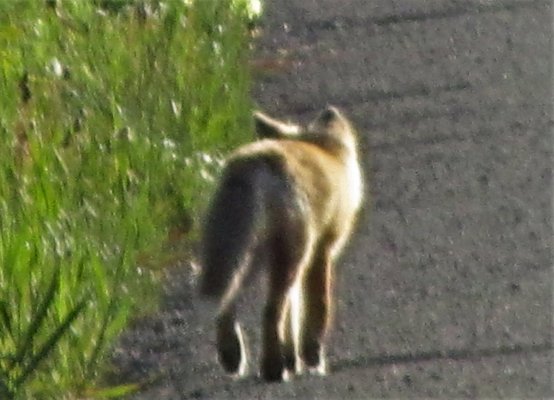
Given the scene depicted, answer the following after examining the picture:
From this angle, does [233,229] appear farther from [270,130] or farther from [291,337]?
[270,130]

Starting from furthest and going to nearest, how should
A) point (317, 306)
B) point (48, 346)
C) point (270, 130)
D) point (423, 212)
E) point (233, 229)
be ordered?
point (423, 212)
point (270, 130)
point (317, 306)
point (233, 229)
point (48, 346)

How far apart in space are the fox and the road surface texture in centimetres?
11

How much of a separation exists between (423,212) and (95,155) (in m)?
1.45

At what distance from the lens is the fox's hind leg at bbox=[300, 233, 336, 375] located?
5352mm

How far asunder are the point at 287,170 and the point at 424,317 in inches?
37.1

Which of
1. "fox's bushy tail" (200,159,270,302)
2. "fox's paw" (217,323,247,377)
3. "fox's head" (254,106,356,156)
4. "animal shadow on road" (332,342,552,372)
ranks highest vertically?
"fox's head" (254,106,356,156)

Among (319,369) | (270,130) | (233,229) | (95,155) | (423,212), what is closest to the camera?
(233,229)

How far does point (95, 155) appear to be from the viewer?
621 cm

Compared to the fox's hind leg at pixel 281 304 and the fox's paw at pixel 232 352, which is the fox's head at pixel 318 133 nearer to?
the fox's hind leg at pixel 281 304

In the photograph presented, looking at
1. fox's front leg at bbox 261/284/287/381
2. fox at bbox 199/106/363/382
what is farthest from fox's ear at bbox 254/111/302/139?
fox's front leg at bbox 261/284/287/381

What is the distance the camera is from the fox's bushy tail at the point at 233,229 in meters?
4.91

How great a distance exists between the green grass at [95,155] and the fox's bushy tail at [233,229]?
0.36 metres

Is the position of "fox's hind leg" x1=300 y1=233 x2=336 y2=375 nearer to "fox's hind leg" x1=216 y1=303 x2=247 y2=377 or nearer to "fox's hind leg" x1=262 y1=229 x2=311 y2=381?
"fox's hind leg" x1=262 y1=229 x2=311 y2=381

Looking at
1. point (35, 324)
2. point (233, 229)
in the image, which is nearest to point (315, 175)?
point (233, 229)
